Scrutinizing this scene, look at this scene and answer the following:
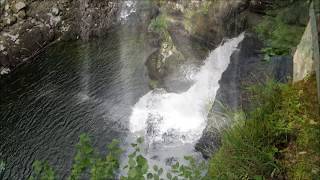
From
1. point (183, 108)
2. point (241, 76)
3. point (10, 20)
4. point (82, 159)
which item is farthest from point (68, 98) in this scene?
point (82, 159)

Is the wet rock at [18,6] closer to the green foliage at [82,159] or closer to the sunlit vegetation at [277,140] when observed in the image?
the sunlit vegetation at [277,140]

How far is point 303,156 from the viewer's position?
3.91 m

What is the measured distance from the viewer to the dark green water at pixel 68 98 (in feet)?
34.2

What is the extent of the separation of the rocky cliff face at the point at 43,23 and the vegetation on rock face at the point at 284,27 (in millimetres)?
6751

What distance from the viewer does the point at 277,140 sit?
4.24 meters

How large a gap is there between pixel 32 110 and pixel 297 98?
9.01 metres

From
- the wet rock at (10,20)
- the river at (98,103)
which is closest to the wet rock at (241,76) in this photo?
the river at (98,103)

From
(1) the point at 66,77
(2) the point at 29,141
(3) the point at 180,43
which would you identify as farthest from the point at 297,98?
(1) the point at 66,77

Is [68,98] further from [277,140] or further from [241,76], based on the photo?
[277,140]

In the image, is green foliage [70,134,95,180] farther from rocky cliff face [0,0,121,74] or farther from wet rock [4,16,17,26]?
wet rock [4,16,17,26]

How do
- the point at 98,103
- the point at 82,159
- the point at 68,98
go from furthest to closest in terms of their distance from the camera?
the point at 68,98 → the point at 98,103 → the point at 82,159

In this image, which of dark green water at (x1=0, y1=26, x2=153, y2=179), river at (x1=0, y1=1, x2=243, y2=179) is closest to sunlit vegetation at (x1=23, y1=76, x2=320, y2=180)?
river at (x1=0, y1=1, x2=243, y2=179)

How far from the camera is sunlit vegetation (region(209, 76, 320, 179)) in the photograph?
3.90 m

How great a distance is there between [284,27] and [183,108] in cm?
383
